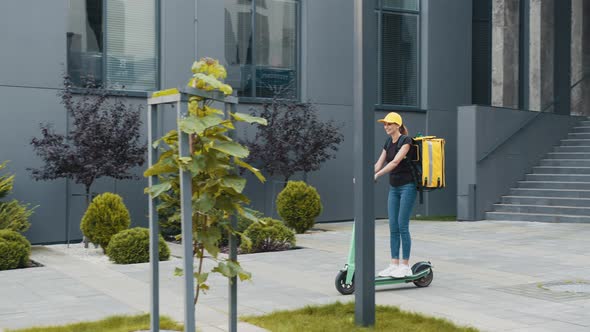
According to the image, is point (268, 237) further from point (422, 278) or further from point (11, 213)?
→ point (11, 213)

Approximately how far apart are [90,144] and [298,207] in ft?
14.4

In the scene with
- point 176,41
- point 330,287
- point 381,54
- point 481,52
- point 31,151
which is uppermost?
point 481,52

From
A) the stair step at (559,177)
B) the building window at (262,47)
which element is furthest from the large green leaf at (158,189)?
the stair step at (559,177)

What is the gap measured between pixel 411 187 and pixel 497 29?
13406 millimetres

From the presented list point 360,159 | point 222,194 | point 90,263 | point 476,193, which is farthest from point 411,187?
point 476,193

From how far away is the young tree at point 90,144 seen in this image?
43.9 feet

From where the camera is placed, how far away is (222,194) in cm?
545

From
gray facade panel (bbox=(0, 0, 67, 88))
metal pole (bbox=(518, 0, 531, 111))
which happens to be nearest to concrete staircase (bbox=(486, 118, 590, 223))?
metal pole (bbox=(518, 0, 531, 111))

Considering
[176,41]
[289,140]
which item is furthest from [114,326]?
[176,41]

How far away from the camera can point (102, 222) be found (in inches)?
505

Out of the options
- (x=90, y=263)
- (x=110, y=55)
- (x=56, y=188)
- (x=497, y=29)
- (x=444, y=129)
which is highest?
(x=497, y=29)

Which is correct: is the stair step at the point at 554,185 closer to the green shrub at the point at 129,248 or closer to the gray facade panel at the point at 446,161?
the gray facade panel at the point at 446,161

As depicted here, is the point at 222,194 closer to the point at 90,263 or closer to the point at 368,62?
the point at 368,62

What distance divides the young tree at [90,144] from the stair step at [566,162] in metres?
10.8
